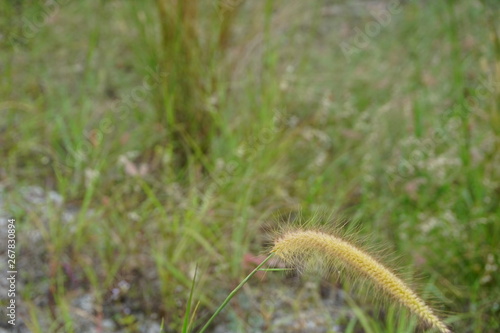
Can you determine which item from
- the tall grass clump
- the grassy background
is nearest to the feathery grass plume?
the grassy background

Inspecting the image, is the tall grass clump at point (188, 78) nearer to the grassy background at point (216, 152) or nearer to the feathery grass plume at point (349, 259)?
the grassy background at point (216, 152)

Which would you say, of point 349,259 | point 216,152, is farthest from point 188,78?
point 349,259

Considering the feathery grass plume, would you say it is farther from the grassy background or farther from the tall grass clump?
the tall grass clump

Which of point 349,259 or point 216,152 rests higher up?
point 349,259

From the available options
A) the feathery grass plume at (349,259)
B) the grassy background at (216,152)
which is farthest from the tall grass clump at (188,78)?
the feathery grass plume at (349,259)

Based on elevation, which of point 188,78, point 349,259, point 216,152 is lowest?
point 216,152

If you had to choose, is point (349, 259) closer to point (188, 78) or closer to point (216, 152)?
point (216, 152)
